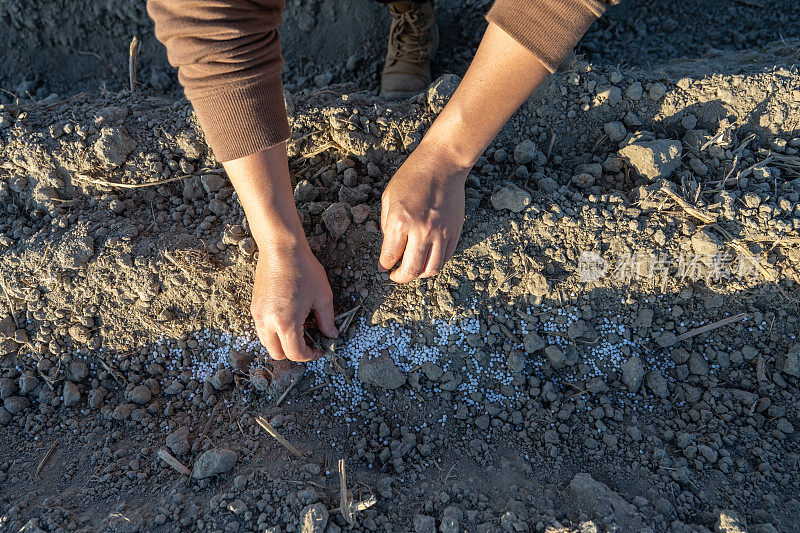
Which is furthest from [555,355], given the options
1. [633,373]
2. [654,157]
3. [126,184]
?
[126,184]

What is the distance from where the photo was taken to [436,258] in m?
1.55

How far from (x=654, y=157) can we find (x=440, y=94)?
2.45ft

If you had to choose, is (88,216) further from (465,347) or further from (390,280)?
(465,347)

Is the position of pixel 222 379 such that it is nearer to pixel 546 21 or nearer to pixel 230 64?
pixel 230 64

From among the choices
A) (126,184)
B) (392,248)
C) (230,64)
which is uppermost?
(230,64)

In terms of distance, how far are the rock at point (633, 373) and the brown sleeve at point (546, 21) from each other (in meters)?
0.98

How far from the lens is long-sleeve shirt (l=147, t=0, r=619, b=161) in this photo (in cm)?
114

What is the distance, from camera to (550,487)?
1.44m

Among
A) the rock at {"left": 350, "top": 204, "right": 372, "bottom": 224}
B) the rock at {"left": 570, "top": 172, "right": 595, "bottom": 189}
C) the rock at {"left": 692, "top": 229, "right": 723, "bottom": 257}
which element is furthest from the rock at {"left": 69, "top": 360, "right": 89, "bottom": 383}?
the rock at {"left": 692, "top": 229, "right": 723, "bottom": 257}

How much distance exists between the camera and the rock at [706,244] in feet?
5.27

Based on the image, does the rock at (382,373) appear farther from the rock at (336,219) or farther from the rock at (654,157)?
the rock at (654,157)

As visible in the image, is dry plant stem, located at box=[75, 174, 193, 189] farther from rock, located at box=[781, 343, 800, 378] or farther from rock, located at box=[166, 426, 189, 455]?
rock, located at box=[781, 343, 800, 378]

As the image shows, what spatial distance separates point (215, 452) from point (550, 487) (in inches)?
38.1

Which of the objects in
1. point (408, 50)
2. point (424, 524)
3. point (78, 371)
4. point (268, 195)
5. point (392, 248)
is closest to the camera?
point (424, 524)
